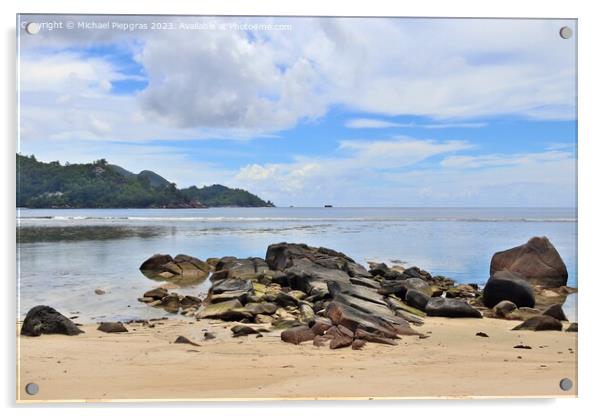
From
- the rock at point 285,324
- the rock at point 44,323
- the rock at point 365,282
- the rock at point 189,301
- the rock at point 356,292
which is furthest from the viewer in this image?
the rock at point 189,301

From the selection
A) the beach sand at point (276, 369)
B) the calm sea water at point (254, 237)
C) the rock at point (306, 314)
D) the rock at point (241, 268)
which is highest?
the calm sea water at point (254, 237)

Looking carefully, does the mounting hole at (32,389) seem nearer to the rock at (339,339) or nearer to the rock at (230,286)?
the rock at (230,286)

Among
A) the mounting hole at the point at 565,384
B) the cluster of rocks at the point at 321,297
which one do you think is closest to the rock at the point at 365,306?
A: the cluster of rocks at the point at 321,297

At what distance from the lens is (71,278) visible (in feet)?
16.6

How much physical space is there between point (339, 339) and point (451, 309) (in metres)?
1.34

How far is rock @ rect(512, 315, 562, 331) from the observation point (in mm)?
4961

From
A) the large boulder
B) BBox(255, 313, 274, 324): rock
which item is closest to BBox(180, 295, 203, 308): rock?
the large boulder

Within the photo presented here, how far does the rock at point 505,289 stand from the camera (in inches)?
214

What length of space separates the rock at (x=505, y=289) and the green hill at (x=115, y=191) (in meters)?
2.41

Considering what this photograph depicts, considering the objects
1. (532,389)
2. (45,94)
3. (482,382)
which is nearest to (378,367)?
(482,382)

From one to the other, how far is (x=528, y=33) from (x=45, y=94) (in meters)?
4.33

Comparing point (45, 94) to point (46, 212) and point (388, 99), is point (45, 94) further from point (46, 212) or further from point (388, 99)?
point (388, 99)

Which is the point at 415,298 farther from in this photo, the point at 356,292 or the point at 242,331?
the point at 242,331

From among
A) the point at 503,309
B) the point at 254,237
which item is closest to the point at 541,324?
the point at 503,309
